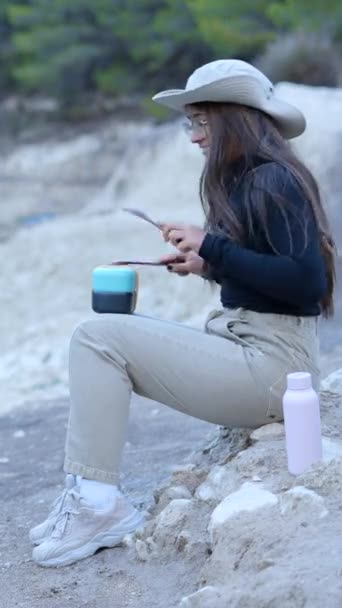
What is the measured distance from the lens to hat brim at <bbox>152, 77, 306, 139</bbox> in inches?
129

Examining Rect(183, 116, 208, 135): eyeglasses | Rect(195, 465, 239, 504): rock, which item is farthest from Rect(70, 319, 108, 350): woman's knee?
Rect(183, 116, 208, 135): eyeglasses

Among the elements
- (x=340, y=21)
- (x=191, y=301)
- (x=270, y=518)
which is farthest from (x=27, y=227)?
(x=270, y=518)

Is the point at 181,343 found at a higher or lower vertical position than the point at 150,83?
higher

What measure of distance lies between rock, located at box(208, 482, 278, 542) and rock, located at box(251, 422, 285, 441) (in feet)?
0.89

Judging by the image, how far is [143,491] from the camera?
3963mm

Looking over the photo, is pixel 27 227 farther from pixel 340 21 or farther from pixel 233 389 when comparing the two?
pixel 233 389

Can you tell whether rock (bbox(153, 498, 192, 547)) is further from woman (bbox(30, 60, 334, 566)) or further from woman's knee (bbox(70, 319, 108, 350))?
woman's knee (bbox(70, 319, 108, 350))

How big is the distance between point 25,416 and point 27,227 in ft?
29.1

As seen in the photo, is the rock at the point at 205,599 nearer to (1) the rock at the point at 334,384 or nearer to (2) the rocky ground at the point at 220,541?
(2) the rocky ground at the point at 220,541

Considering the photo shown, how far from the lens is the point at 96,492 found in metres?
3.29

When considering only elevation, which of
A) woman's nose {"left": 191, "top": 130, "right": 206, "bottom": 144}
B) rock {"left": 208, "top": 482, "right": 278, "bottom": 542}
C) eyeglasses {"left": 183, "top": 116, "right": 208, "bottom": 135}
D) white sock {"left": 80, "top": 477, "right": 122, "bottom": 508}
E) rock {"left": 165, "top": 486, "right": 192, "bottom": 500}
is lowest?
rock {"left": 165, "top": 486, "right": 192, "bottom": 500}

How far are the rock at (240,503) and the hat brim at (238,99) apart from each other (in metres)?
1.04

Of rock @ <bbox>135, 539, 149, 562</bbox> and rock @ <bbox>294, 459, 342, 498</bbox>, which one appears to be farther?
rock @ <bbox>135, 539, 149, 562</bbox>

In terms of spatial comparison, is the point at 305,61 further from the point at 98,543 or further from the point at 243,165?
the point at 98,543
